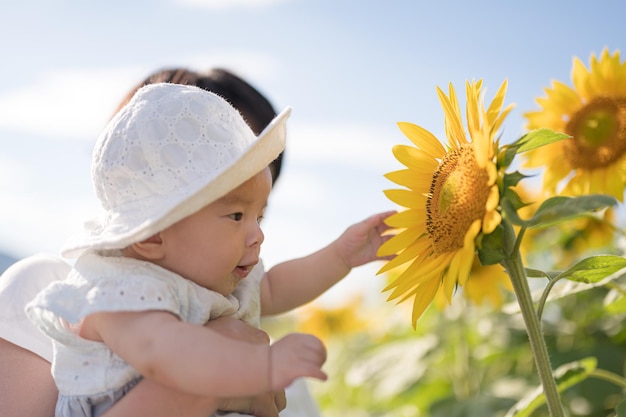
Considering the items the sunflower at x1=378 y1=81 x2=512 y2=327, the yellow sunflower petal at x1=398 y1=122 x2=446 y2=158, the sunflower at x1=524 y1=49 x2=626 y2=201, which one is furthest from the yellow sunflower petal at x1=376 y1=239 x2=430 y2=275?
the sunflower at x1=524 y1=49 x2=626 y2=201

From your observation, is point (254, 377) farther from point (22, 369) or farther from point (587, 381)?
point (587, 381)

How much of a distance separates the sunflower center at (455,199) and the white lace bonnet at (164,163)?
22cm

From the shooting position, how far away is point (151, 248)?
3.32 ft

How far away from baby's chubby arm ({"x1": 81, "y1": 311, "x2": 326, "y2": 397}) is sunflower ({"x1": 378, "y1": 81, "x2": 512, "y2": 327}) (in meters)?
0.20

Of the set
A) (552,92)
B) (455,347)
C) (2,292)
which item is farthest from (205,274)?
(455,347)

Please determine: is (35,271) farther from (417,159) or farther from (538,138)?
(538,138)

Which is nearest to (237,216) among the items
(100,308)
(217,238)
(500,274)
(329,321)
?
(217,238)

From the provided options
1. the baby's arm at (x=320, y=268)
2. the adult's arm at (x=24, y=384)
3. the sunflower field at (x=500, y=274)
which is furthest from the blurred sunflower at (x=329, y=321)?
the adult's arm at (x=24, y=384)

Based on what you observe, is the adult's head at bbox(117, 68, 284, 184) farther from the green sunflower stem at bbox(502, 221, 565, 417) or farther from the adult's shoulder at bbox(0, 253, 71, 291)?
the green sunflower stem at bbox(502, 221, 565, 417)

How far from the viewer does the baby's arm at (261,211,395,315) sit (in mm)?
1343

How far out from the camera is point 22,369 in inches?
48.0

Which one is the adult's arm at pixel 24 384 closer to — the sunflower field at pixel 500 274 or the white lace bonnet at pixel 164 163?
the white lace bonnet at pixel 164 163

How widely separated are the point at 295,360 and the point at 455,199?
0.31 metres

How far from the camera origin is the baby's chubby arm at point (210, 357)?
33.2 inches
